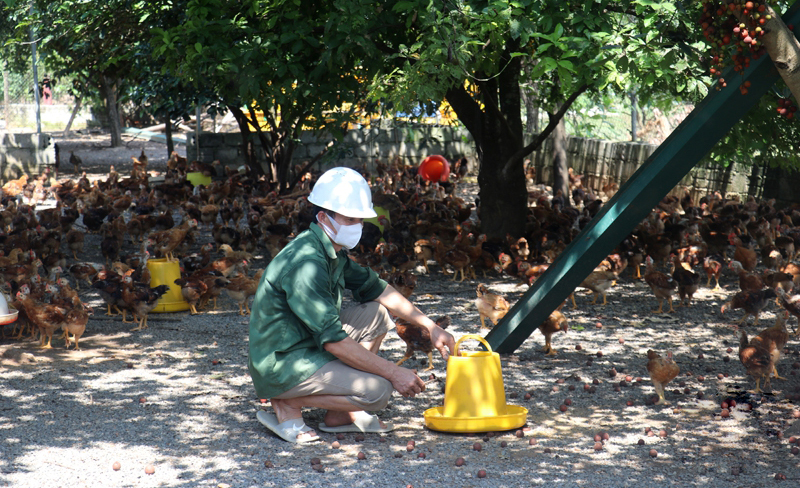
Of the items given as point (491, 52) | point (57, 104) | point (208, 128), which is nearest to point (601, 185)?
point (491, 52)

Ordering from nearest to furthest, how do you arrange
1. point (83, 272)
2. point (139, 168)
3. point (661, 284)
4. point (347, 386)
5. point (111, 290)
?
1. point (347, 386)
2. point (111, 290)
3. point (661, 284)
4. point (83, 272)
5. point (139, 168)

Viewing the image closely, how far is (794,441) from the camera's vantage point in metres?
4.66

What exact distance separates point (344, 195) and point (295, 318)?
0.81 metres

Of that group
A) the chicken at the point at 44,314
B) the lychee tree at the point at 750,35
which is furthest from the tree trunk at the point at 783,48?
the chicken at the point at 44,314

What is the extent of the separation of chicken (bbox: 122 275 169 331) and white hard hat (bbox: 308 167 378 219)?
3578 millimetres

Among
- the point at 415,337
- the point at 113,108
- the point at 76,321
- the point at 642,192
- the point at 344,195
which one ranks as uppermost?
the point at 113,108

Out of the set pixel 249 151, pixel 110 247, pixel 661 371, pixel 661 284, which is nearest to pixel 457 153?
pixel 249 151

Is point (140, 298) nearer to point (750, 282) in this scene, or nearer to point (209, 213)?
point (209, 213)

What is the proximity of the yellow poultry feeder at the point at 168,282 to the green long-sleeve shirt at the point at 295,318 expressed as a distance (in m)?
3.93

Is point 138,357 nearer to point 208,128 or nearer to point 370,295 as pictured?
point 370,295

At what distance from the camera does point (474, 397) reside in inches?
191

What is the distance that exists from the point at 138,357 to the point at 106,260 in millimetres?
4707

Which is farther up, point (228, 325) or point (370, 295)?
point (370, 295)

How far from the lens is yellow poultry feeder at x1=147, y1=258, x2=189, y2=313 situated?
27.3 ft
